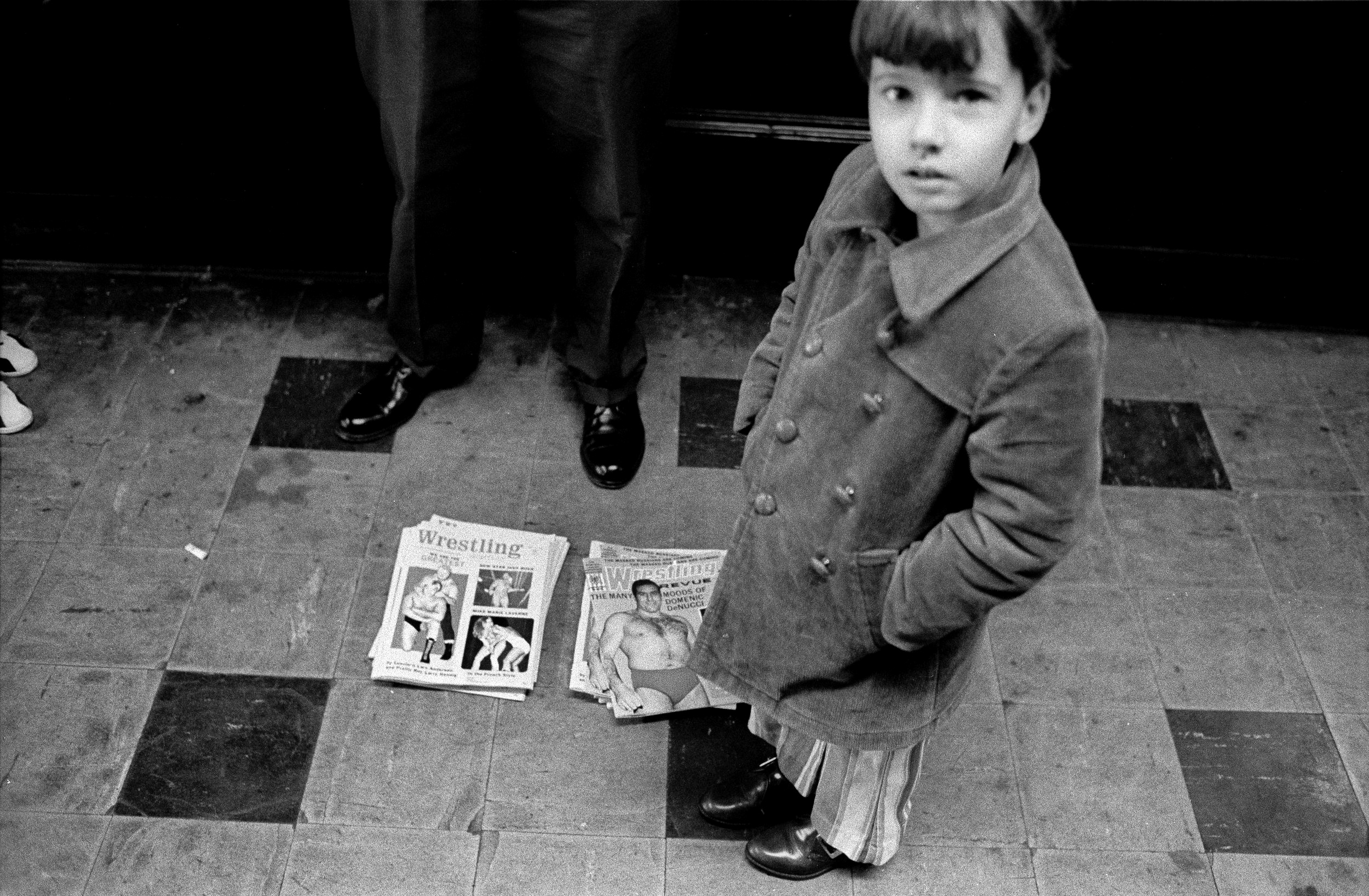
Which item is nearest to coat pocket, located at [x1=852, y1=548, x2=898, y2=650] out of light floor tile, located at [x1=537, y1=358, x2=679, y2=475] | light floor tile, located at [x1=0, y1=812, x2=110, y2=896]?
light floor tile, located at [x1=537, y1=358, x2=679, y2=475]

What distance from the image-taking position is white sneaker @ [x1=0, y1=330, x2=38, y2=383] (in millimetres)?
2832

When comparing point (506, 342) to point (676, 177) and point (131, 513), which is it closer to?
point (676, 177)

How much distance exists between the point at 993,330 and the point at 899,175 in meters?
0.19

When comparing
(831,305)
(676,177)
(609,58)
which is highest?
(831,305)

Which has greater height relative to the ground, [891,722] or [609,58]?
[609,58]

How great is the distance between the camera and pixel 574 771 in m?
2.22

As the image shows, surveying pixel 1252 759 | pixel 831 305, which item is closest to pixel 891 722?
pixel 831 305

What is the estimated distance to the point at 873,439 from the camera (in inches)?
55.4

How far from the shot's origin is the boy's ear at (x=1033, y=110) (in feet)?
4.00

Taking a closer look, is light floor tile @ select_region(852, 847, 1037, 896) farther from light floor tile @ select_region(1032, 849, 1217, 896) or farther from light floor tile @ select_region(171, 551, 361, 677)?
light floor tile @ select_region(171, 551, 361, 677)

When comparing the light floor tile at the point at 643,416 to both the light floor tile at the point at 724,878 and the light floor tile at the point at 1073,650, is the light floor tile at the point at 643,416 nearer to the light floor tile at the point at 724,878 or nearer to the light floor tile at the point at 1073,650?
the light floor tile at the point at 1073,650

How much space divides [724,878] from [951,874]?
394mm

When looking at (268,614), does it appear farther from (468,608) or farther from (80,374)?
(80,374)

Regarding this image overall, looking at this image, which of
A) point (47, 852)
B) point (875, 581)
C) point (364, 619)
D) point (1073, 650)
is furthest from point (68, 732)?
point (1073, 650)
